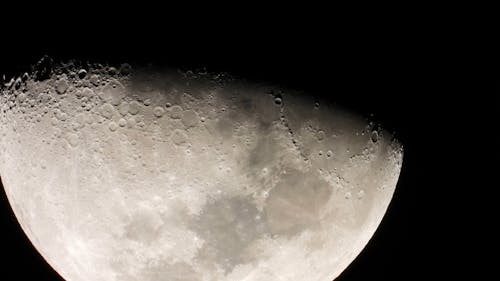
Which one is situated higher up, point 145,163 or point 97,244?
point 145,163

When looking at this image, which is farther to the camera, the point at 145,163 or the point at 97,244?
the point at 97,244

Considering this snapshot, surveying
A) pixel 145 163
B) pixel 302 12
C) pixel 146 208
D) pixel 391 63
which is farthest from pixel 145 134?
pixel 391 63

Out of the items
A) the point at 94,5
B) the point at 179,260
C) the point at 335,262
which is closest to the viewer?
the point at 94,5

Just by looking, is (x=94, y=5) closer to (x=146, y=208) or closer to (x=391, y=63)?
(x=146, y=208)

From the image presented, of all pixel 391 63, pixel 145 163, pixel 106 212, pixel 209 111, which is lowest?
pixel 106 212

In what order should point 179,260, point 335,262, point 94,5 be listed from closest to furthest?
point 94,5
point 179,260
point 335,262

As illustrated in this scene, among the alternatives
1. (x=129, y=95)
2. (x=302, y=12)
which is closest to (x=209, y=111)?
(x=129, y=95)
